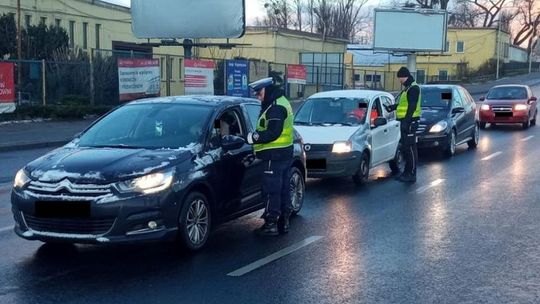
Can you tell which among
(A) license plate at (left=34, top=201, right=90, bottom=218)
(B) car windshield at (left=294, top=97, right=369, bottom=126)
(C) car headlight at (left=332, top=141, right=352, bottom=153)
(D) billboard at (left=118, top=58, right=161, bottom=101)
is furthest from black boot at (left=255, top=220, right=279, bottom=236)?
(D) billboard at (left=118, top=58, right=161, bottom=101)

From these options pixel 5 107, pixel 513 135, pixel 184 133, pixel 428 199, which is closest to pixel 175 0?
pixel 5 107

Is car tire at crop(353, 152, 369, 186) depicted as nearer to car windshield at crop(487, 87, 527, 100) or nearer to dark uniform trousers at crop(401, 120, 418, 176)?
dark uniform trousers at crop(401, 120, 418, 176)

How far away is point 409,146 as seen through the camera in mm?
12453

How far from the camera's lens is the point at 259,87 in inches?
311

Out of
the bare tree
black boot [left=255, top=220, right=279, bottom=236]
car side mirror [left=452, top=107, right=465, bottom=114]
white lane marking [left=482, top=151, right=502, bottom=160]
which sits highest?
the bare tree

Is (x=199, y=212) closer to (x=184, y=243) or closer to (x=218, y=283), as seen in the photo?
(x=184, y=243)

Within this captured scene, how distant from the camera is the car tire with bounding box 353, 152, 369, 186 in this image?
38.5ft

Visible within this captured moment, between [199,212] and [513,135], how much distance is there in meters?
16.7

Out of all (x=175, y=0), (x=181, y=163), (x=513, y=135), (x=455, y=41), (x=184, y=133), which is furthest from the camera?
(x=455, y=41)

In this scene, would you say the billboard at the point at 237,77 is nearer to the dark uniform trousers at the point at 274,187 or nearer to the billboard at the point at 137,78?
the billboard at the point at 137,78

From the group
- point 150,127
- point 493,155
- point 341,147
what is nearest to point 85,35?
point 493,155

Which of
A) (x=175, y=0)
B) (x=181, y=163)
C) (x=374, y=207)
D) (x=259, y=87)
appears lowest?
(x=374, y=207)

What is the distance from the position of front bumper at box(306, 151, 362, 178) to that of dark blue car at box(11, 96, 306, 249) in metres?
3.08

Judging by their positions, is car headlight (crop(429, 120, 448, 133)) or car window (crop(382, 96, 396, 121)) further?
car headlight (crop(429, 120, 448, 133))
